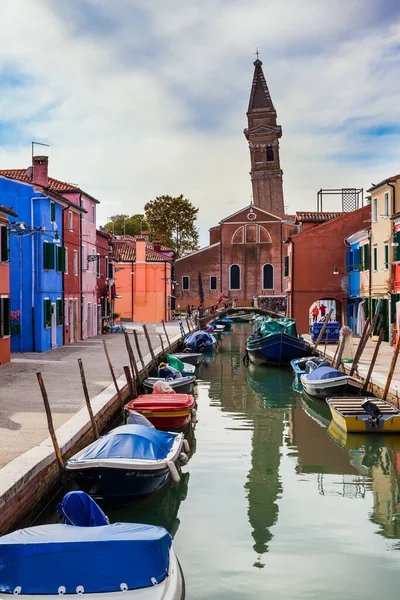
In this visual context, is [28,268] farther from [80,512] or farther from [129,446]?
[80,512]

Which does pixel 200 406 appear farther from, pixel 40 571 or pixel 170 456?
pixel 40 571

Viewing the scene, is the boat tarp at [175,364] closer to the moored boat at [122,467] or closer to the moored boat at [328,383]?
the moored boat at [328,383]

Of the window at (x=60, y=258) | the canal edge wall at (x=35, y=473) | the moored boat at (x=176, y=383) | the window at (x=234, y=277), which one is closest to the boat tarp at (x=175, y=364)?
the moored boat at (x=176, y=383)

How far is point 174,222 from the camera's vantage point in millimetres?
67062

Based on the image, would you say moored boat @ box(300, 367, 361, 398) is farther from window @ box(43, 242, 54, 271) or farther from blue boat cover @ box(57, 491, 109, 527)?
blue boat cover @ box(57, 491, 109, 527)

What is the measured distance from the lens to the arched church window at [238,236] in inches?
2447

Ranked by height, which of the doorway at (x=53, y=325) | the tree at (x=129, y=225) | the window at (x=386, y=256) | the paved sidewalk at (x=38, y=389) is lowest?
the paved sidewalk at (x=38, y=389)

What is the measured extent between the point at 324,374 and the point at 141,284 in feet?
98.7

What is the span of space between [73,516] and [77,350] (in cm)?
1955

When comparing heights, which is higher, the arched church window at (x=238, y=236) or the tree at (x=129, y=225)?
the tree at (x=129, y=225)

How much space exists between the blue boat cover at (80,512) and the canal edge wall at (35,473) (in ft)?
3.31

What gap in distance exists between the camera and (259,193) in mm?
81188

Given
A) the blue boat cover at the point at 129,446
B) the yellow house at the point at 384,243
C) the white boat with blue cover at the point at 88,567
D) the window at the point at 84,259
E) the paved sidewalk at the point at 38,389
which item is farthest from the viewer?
the window at the point at 84,259

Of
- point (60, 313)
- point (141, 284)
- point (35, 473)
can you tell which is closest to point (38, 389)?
point (35, 473)
